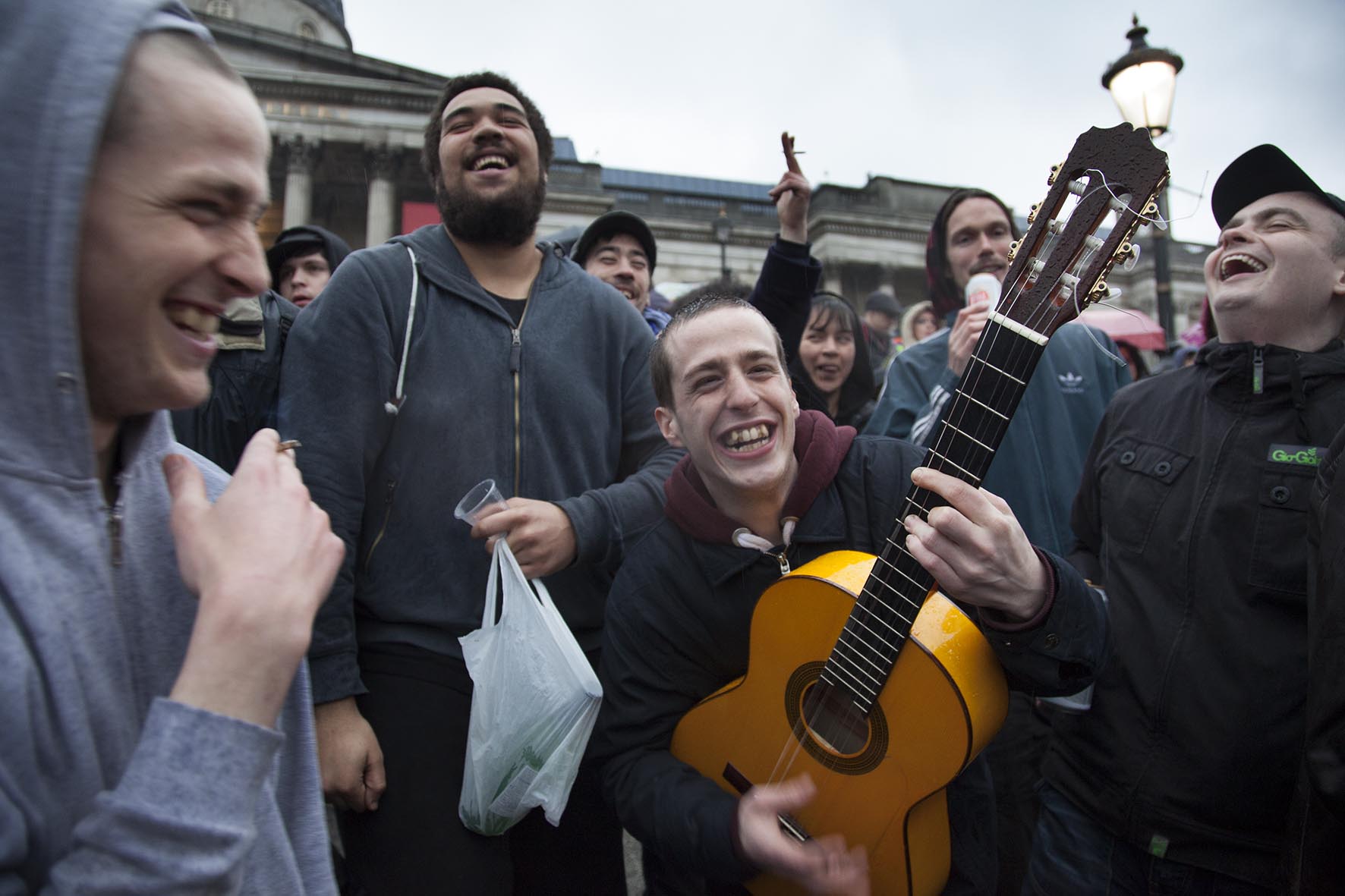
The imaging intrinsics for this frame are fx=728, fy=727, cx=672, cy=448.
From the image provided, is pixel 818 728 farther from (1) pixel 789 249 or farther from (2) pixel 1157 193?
(1) pixel 789 249

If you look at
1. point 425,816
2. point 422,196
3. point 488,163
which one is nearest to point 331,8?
point 422,196

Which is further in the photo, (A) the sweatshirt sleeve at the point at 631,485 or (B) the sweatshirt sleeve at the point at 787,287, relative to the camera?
(B) the sweatshirt sleeve at the point at 787,287

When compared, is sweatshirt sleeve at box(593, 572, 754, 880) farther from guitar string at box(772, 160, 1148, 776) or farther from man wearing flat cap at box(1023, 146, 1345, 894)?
man wearing flat cap at box(1023, 146, 1345, 894)

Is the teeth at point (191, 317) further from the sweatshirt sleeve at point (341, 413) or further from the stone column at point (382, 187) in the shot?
the stone column at point (382, 187)

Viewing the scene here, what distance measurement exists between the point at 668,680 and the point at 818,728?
425mm

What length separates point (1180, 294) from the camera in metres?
29.1

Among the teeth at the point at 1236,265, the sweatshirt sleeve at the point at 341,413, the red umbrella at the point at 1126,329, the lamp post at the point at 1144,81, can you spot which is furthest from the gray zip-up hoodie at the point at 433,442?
the red umbrella at the point at 1126,329

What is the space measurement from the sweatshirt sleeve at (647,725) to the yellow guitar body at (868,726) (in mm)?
88

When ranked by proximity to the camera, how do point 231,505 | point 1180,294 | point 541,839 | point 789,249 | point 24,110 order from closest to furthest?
point 24,110
point 231,505
point 541,839
point 789,249
point 1180,294

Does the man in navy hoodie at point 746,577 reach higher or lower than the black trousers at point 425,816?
higher

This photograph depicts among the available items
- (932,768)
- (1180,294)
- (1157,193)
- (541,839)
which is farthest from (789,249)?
(1180,294)

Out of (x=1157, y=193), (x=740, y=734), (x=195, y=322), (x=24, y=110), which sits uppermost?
(x=1157, y=193)

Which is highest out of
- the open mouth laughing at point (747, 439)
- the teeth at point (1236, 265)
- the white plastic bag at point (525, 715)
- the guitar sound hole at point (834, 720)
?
the teeth at point (1236, 265)

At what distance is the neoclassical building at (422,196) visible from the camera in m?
27.8
